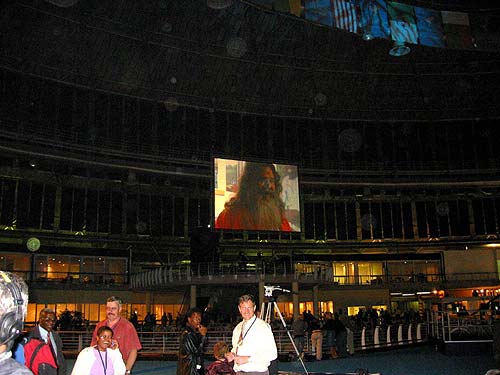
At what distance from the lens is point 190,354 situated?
7.16m

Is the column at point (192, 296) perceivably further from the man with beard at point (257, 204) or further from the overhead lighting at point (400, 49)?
the overhead lighting at point (400, 49)

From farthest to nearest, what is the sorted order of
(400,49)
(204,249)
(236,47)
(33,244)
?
(236,47)
(33,244)
(204,249)
(400,49)

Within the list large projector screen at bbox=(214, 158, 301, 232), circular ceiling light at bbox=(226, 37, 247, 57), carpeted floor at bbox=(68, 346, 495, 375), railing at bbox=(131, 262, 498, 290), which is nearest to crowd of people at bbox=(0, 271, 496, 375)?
carpeted floor at bbox=(68, 346, 495, 375)

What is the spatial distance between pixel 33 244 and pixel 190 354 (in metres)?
29.6

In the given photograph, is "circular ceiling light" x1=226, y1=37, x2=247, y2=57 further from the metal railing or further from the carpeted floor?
the carpeted floor

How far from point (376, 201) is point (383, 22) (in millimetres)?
22185

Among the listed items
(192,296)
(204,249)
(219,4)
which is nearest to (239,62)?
(219,4)

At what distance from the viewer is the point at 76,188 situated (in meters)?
37.8

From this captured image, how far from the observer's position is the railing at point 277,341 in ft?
61.3

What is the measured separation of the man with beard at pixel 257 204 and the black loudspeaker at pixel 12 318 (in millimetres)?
25356

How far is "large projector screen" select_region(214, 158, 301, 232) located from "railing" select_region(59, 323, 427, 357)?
26.3 ft

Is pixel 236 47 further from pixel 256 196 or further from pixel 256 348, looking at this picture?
pixel 256 348

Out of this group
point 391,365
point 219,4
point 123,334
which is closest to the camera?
point 123,334

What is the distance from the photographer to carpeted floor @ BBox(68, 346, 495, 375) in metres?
13.7
